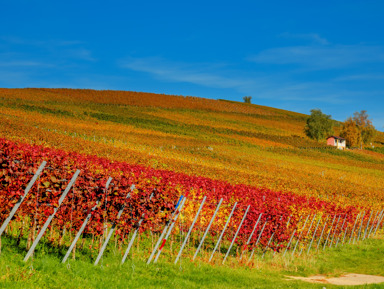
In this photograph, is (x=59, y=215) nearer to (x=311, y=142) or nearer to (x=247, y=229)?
(x=247, y=229)

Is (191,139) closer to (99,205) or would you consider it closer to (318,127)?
(318,127)

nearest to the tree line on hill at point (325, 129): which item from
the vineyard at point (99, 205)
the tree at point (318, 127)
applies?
the tree at point (318, 127)

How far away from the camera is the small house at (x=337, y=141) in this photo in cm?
9954

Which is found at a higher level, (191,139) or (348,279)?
(191,139)

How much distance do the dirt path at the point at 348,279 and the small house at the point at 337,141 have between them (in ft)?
295

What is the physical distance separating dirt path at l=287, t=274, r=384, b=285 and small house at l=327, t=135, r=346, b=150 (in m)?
89.9

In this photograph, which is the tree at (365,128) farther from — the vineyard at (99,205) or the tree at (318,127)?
the vineyard at (99,205)

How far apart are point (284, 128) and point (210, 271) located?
347 feet

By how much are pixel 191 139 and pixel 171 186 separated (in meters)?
56.8

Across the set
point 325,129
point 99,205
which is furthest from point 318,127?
point 99,205

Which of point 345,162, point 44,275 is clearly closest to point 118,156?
point 44,275

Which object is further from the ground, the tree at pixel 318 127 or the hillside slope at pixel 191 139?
the tree at pixel 318 127

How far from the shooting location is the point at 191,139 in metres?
69.6

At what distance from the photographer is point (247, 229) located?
14.6 m
